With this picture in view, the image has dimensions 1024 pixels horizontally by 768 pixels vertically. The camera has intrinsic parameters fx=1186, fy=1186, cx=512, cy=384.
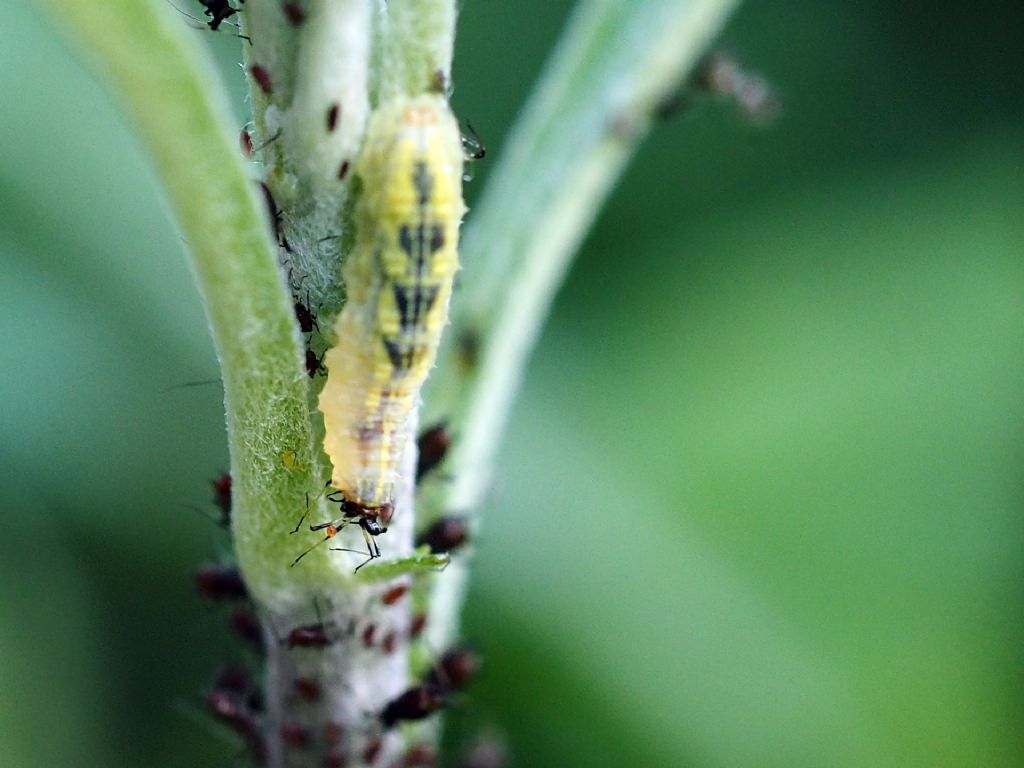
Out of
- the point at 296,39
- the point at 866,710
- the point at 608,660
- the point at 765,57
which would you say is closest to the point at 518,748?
the point at 608,660

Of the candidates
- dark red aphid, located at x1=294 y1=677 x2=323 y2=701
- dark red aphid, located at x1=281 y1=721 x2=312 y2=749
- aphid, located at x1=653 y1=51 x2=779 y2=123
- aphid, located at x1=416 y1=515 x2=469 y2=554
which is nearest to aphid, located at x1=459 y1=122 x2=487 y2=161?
aphid, located at x1=653 y1=51 x2=779 y2=123

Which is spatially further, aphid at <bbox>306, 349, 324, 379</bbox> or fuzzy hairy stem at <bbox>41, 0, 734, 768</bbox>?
aphid at <bbox>306, 349, 324, 379</bbox>

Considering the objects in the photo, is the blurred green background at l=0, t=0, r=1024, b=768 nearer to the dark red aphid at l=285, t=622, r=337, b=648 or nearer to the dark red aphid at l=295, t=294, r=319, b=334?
the dark red aphid at l=285, t=622, r=337, b=648

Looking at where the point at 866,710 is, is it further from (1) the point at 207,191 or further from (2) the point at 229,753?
(1) the point at 207,191

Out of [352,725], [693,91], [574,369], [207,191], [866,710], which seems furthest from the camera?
[574,369]

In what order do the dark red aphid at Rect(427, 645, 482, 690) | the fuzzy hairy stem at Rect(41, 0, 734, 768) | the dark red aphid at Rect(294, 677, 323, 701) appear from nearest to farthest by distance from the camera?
the fuzzy hairy stem at Rect(41, 0, 734, 768) < the dark red aphid at Rect(294, 677, 323, 701) < the dark red aphid at Rect(427, 645, 482, 690)
